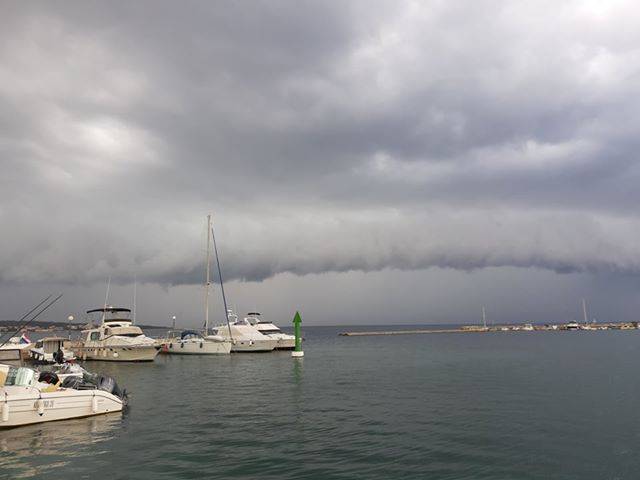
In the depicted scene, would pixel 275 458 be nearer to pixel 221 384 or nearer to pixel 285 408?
pixel 285 408

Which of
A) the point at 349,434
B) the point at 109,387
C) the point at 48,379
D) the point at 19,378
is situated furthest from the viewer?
the point at 109,387

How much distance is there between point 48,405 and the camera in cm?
2284

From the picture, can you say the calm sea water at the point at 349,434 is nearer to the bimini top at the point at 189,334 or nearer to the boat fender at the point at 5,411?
the boat fender at the point at 5,411

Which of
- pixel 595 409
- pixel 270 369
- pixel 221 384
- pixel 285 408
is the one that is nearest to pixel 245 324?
pixel 270 369

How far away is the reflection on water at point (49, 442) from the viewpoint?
16922 mm

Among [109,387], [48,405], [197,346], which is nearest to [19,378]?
[48,405]

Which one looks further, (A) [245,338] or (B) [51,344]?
(A) [245,338]

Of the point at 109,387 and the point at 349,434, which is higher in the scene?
the point at 109,387

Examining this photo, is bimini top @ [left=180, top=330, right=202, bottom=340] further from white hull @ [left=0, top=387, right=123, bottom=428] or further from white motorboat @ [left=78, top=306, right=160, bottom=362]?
white hull @ [left=0, top=387, right=123, bottom=428]

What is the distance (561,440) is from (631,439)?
3.25 m

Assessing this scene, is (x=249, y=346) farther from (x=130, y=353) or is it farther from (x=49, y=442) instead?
(x=49, y=442)

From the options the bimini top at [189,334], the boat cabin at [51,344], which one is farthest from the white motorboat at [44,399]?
the bimini top at [189,334]

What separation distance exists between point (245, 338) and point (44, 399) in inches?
2205

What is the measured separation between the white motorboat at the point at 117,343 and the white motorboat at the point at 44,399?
34.9m
